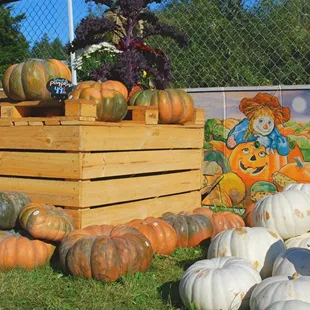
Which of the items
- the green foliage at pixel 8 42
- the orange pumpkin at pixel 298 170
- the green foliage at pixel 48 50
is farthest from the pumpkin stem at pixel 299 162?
the green foliage at pixel 8 42

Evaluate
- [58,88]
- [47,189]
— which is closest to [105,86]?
[58,88]

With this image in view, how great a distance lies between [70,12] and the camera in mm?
7398

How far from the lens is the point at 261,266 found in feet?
13.3

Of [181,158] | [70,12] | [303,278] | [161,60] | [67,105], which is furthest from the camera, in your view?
[70,12]

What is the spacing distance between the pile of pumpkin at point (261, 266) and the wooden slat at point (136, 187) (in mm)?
1012

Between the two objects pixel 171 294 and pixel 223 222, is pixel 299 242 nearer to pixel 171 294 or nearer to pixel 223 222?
pixel 223 222

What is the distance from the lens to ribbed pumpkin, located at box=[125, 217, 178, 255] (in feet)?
15.5

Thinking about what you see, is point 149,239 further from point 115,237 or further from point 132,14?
point 132,14

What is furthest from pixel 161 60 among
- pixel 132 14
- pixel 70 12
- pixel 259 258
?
pixel 259 258

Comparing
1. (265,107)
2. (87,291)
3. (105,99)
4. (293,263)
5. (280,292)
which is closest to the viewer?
(280,292)

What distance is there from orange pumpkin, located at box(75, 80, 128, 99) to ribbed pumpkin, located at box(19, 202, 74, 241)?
1193 millimetres

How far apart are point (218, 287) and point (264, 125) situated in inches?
132

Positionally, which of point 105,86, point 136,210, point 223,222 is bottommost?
point 223,222

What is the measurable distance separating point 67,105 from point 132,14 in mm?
1829
